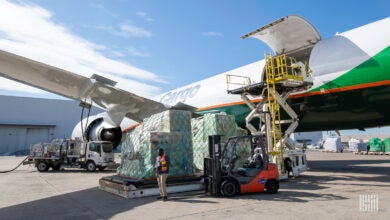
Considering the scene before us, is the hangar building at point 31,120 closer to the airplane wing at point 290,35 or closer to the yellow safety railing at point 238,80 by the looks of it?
the yellow safety railing at point 238,80

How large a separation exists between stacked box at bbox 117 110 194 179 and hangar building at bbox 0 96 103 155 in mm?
46516

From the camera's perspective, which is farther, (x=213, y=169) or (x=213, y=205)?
(x=213, y=169)

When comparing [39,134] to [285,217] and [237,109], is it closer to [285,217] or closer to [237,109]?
[237,109]

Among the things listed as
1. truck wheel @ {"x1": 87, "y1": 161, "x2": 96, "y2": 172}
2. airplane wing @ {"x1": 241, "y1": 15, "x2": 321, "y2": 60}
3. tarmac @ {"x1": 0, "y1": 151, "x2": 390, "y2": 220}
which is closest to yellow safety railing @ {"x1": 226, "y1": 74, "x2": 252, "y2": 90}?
airplane wing @ {"x1": 241, "y1": 15, "x2": 321, "y2": 60}

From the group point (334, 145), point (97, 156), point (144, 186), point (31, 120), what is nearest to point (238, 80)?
point (144, 186)

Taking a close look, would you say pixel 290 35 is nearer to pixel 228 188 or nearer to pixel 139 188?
pixel 228 188

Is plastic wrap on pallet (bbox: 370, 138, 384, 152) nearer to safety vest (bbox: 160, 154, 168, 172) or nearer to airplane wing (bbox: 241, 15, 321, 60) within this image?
airplane wing (bbox: 241, 15, 321, 60)

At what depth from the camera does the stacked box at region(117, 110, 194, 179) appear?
9.90 m

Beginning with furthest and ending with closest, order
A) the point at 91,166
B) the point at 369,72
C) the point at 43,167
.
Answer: the point at 43,167 → the point at 91,166 → the point at 369,72

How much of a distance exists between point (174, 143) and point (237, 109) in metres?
5.17

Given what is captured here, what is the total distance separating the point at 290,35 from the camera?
12.4 metres

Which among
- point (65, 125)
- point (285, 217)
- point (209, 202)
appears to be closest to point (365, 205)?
point (285, 217)

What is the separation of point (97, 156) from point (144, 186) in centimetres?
1097

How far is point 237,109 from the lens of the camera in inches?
572
